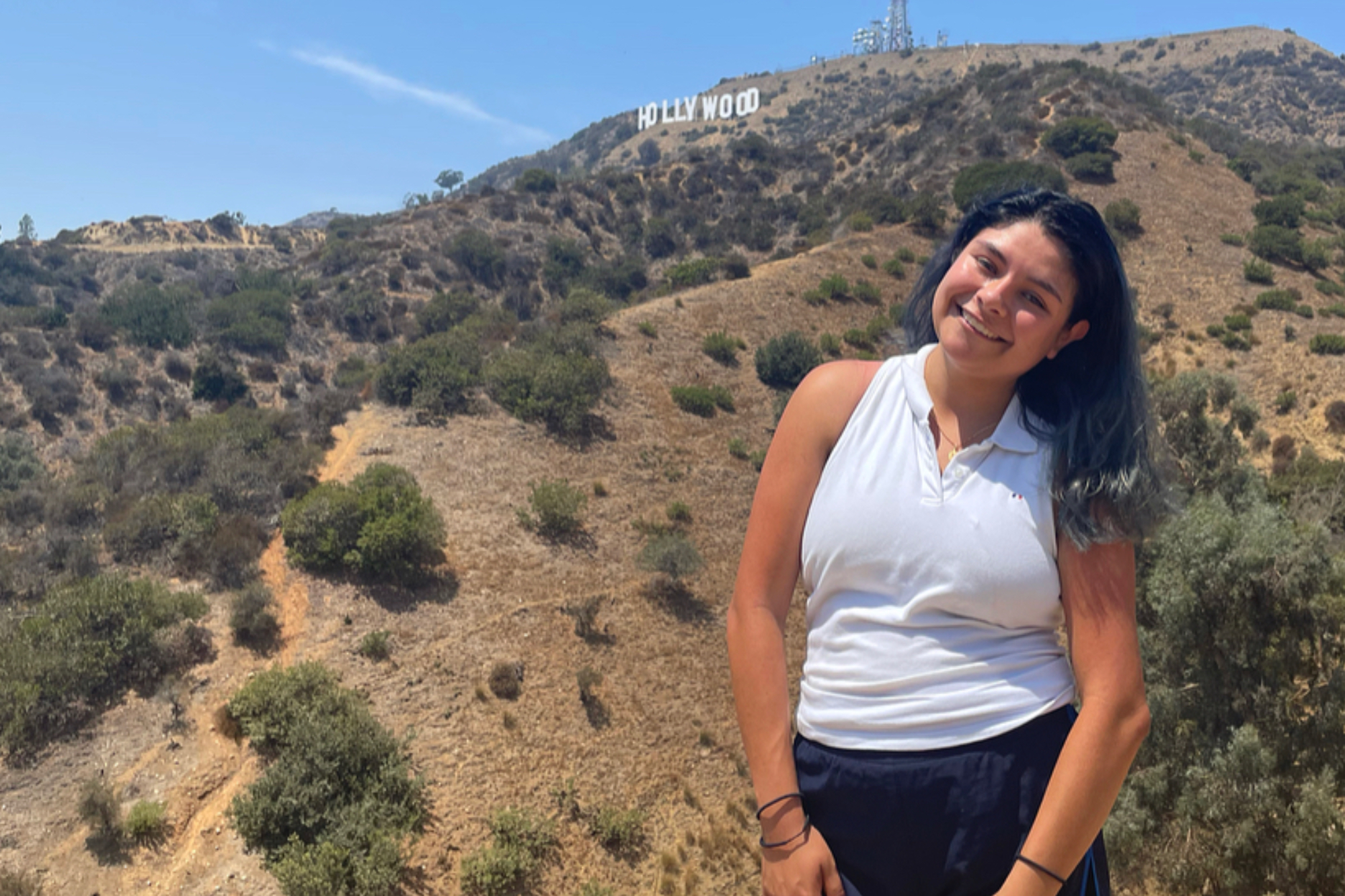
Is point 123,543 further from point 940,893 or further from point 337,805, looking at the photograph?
point 940,893

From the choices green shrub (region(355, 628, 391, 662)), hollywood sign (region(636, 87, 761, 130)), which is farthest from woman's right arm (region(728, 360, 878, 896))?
hollywood sign (region(636, 87, 761, 130))

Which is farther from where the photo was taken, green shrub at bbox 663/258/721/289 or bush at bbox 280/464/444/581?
green shrub at bbox 663/258/721/289

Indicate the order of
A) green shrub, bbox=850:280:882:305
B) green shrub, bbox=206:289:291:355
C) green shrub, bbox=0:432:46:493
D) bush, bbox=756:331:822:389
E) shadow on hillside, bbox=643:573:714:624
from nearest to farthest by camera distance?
shadow on hillside, bbox=643:573:714:624
green shrub, bbox=0:432:46:493
bush, bbox=756:331:822:389
green shrub, bbox=850:280:882:305
green shrub, bbox=206:289:291:355

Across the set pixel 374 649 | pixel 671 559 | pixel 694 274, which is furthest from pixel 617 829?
pixel 694 274

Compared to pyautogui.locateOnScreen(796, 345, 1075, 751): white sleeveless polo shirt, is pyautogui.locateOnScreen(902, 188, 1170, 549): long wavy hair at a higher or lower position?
higher

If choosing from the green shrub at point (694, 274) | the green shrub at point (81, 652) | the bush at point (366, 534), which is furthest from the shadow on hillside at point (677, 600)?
the green shrub at point (694, 274)

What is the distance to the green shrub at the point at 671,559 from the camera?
36.0ft

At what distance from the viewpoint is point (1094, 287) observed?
5.54 feet

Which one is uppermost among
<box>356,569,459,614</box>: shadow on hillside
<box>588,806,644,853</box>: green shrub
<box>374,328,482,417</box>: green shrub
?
<box>374,328,482,417</box>: green shrub

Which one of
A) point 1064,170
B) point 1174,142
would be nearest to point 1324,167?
point 1174,142

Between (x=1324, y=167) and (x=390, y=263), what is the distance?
38648mm

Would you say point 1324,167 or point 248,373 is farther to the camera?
point 1324,167

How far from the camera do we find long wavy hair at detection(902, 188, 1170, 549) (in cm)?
155

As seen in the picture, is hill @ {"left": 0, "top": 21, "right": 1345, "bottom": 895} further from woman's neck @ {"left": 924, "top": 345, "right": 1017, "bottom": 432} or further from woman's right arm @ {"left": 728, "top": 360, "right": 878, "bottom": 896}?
woman's right arm @ {"left": 728, "top": 360, "right": 878, "bottom": 896}
